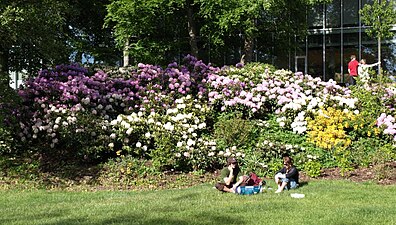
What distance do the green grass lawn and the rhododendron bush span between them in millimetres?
1983

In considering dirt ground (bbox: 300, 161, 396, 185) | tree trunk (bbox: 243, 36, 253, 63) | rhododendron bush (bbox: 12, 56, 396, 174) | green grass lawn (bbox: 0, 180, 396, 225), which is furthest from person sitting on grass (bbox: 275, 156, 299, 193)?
tree trunk (bbox: 243, 36, 253, 63)

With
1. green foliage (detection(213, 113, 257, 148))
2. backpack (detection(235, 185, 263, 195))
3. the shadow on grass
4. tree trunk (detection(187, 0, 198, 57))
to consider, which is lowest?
backpack (detection(235, 185, 263, 195))

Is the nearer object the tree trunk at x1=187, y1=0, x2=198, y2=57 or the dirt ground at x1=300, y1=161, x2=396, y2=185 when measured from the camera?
the dirt ground at x1=300, y1=161, x2=396, y2=185

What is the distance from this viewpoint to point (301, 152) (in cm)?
1162

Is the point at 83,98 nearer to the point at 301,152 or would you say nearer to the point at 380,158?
the point at 301,152

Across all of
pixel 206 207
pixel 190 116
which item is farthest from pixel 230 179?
pixel 190 116

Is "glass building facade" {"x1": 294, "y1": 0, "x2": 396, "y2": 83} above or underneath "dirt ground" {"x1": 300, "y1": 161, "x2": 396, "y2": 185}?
above

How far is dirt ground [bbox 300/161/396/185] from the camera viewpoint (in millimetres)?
9922

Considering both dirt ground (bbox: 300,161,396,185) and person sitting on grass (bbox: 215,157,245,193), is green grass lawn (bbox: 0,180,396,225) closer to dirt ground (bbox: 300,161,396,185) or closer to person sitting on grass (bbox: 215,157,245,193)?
person sitting on grass (bbox: 215,157,245,193)

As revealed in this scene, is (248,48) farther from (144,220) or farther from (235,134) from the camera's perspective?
(144,220)

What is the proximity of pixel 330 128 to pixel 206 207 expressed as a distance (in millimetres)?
5880

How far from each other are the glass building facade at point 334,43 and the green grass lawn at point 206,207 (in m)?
20.4

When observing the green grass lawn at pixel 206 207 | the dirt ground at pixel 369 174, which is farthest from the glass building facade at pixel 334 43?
the green grass lawn at pixel 206 207

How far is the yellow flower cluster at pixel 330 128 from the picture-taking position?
11.8 meters
